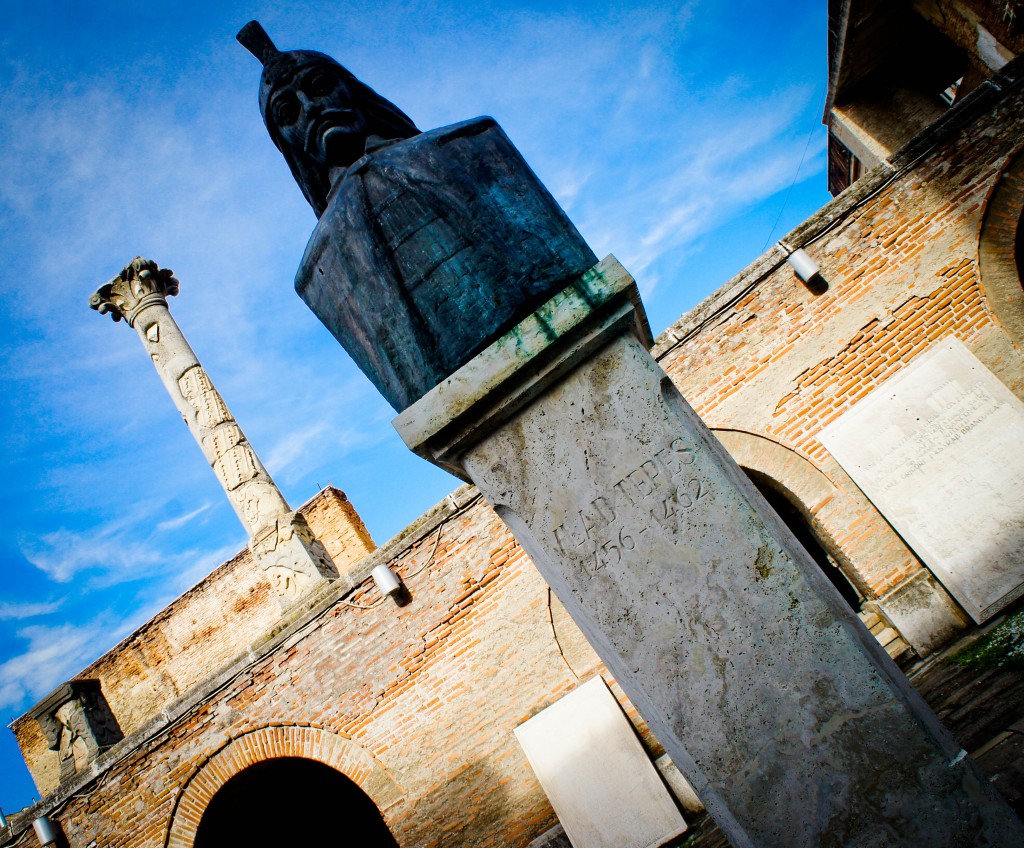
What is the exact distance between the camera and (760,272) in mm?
6383

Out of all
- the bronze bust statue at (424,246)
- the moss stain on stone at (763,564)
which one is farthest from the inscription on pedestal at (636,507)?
the bronze bust statue at (424,246)

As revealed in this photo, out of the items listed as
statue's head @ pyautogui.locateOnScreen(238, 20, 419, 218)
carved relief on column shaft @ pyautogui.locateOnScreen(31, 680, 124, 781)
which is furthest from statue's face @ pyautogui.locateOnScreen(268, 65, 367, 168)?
carved relief on column shaft @ pyautogui.locateOnScreen(31, 680, 124, 781)

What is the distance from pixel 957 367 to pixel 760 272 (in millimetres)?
2123

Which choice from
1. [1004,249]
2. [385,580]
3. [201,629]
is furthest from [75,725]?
[1004,249]

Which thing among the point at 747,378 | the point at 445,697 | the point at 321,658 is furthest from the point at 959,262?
the point at 321,658

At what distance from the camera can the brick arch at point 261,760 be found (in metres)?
5.97

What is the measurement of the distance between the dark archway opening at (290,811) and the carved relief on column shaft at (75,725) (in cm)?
168

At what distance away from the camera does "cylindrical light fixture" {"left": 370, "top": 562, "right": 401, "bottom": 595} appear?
6.12 metres

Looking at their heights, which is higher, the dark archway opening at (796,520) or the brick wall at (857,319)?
the brick wall at (857,319)

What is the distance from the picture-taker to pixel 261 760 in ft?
19.9

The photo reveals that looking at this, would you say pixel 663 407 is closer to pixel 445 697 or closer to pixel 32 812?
pixel 445 697

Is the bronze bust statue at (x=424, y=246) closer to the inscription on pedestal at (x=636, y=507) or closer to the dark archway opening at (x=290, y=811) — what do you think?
the inscription on pedestal at (x=636, y=507)

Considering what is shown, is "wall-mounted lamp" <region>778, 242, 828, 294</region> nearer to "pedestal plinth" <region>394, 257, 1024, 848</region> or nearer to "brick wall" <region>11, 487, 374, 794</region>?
"pedestal plinth" <region>394, 257, 1024, 848</region>

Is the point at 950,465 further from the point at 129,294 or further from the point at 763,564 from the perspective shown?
the point at 129,294
